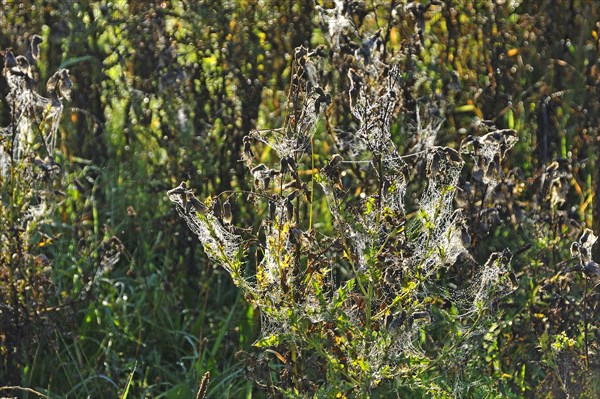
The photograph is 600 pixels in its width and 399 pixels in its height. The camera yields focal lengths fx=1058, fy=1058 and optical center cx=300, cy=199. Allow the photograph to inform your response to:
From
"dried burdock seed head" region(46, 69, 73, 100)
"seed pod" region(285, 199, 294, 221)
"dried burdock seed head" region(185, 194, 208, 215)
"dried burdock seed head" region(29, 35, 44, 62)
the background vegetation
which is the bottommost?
the background vegetation

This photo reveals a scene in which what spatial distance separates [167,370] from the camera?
3.44m

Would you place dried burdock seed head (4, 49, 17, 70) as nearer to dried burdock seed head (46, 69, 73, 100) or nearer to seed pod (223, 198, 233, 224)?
dried burdock seed head (46, 69, 73, 100)

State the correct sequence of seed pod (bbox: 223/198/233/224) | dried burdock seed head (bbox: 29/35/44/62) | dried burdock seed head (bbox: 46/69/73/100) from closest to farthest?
seed pod (bbox: 223/198/233/224) < dried burdock seed head (bbox: 46/69/73/100) < dried burdock seed head (bbox: 29/35/44/62)

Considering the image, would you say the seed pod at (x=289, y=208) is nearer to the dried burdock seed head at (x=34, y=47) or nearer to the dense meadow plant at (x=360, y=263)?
the dense meadow plant at (x=360, y=263)

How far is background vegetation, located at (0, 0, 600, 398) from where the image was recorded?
10.2 feet

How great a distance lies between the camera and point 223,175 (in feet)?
13.0

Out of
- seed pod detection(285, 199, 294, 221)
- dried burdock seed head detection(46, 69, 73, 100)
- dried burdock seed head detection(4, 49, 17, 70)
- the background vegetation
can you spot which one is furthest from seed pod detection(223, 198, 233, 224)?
dried burdock seed head detection(4, 49, 17, 70)

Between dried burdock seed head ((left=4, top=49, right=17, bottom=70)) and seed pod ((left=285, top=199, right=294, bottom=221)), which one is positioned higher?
dried burdock seed head ((left=4, top=49, right=17, bottom=70))

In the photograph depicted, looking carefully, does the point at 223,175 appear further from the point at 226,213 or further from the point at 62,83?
the point at 226,213

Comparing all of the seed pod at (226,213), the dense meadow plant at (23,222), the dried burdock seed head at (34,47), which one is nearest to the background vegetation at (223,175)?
the dense meadow plant at (23,222)

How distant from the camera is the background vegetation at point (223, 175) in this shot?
123 inches

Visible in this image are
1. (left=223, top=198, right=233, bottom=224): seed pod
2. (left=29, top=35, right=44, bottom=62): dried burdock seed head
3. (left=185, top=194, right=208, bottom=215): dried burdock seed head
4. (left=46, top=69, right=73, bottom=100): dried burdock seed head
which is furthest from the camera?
(left=29, top=35, right=44, bottom=62): dried burdock seed head

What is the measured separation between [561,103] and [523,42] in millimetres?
346

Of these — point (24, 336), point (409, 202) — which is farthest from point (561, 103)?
point (24, 336)
